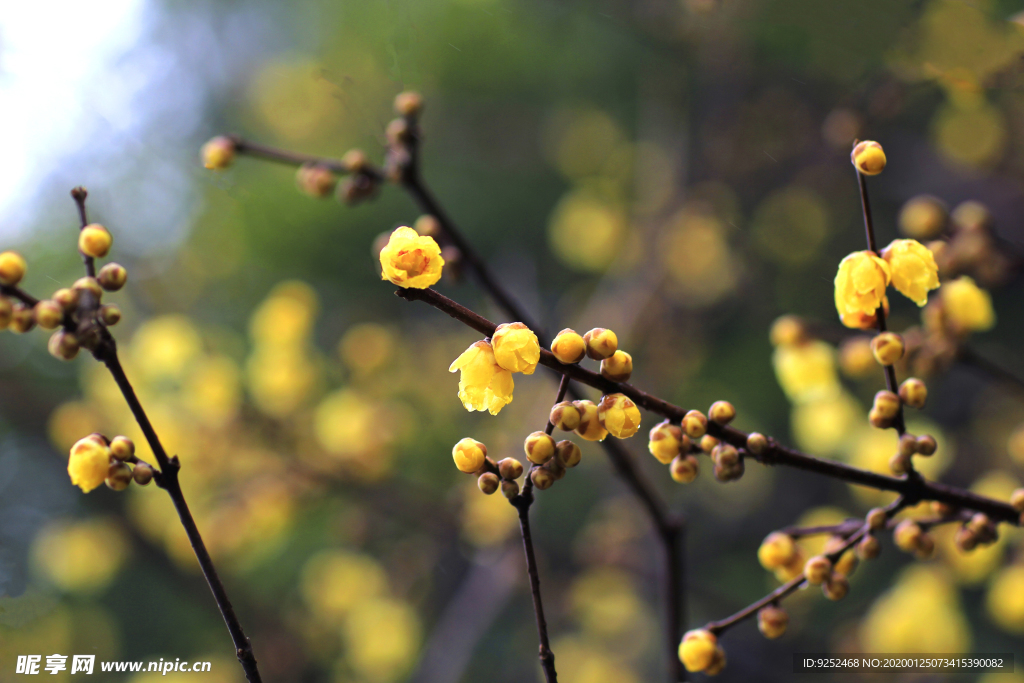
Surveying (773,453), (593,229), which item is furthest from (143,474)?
(593,229)

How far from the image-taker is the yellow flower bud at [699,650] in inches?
36.6

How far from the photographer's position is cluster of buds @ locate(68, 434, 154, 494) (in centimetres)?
78

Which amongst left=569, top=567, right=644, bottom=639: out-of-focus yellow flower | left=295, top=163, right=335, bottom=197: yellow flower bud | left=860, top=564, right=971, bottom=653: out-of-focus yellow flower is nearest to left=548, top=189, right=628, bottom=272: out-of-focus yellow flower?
left=569, top=567, right=644, bottom=639: out-of-focus yellow flower

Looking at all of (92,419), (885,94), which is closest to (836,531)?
(885,94)

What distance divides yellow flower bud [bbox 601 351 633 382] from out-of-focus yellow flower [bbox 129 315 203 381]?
7.67 ft

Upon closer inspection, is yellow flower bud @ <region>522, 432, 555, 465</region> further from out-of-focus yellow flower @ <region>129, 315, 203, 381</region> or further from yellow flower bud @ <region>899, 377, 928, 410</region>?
out-of-focus yellow flower @ <region>129, 315, 203, 381</region>

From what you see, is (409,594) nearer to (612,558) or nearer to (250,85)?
(612,558)

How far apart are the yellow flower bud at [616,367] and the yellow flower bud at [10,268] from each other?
658 mm

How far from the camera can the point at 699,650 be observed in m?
0.93

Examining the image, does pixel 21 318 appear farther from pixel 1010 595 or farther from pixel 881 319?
pixel 1010 595

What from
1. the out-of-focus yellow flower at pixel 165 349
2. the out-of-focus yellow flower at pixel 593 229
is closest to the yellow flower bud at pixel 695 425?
the out-of-focus yellow flower at pixel 165 349

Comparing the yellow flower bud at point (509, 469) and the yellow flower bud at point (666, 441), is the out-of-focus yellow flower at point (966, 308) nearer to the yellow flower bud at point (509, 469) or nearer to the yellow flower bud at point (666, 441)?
the yellow flower bud at point (666, 441)

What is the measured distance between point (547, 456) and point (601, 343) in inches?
5.4

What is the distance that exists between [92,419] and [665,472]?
2975 millimetres
